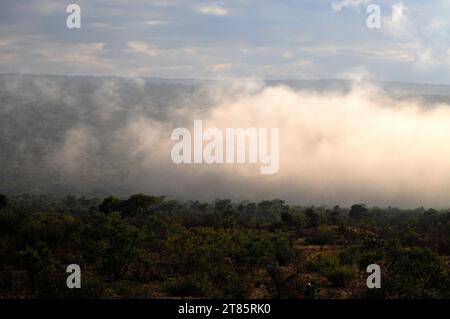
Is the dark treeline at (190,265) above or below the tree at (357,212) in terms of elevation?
above

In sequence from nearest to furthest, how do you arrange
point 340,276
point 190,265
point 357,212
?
point 340,276 → point 190,265 → point 357,212

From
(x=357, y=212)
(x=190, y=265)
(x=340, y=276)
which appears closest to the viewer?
(x=340, y=276)

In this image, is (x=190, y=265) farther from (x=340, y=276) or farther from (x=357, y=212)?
(x=357, y=212)

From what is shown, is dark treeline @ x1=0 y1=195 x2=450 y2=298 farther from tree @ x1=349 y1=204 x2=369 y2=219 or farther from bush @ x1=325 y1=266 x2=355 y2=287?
tree @ x1=349 y1=204 x2=369 y2=219

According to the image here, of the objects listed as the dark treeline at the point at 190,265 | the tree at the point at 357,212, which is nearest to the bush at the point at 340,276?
the dark treeline at the point at 190,265

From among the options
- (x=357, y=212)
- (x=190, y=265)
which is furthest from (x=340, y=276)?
(x=357, y=212)

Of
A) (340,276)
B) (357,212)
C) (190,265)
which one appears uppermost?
(190,265)

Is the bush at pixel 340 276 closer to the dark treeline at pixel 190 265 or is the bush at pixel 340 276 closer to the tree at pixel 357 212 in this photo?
the dark treeline at pixel 190 265

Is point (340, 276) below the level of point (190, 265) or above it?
below

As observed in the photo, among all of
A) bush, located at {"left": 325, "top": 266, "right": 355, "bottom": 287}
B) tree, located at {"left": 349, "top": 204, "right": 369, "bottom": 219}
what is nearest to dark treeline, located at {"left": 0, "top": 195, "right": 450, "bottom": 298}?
bush, located at {"left": 325, "top": 266, "right": 355, "bottom": 287}

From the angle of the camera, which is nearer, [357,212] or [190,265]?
[190,265]
